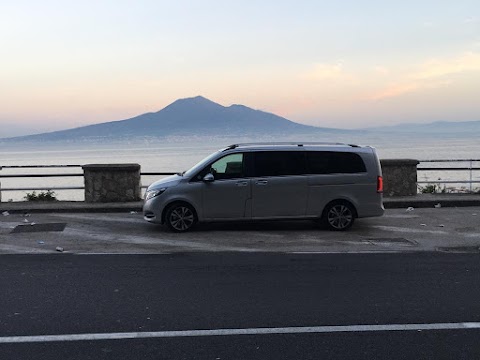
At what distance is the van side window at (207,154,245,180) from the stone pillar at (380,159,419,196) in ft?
17.1

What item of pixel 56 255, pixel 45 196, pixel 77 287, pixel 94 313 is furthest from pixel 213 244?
pixel 45 196

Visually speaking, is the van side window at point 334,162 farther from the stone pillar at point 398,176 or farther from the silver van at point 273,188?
the stone pillar at point 398,176

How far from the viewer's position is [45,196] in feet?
47.8

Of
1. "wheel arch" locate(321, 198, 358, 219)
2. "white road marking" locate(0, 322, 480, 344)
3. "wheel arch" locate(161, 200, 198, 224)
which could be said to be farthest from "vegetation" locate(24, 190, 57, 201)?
"white road marking" locate(0, 322, 480, 344)

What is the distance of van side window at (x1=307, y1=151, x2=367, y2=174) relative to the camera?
10516mm

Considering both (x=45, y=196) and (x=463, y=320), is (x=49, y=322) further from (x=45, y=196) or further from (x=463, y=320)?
(x=45, y=196)

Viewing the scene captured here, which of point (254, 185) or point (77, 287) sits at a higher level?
point (254, 185)

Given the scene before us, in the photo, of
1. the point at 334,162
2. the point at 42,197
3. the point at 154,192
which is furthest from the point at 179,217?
the point at 42,197

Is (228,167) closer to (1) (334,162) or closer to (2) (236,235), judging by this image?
(2) (236,235)

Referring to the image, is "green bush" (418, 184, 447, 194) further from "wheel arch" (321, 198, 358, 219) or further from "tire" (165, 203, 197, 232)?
"tire" (165, 203, 197, 232)

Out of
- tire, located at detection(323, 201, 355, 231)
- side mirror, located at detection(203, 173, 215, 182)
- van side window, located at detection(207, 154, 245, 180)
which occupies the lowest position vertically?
tire, located at detection(323, 201, 355, 231)

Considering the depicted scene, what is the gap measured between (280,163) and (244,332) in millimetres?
6000

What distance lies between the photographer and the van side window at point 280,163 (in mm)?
10461

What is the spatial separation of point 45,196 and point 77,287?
8973 millimetres
